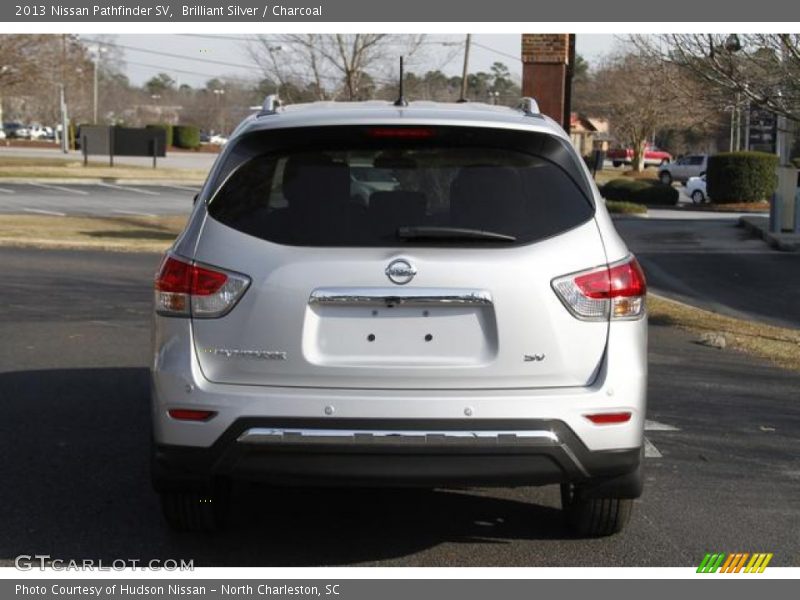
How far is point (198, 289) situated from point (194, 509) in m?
1.12

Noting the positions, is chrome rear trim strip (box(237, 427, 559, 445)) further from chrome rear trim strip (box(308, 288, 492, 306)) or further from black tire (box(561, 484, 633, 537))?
black tire (box(561, 484, 633, 537))

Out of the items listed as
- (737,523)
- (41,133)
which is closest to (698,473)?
(737,523)

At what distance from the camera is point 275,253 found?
460cm

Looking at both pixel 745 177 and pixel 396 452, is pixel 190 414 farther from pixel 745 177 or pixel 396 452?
pixel 745 177

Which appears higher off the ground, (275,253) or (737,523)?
(275,253)

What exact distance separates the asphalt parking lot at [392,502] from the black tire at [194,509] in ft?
0.25

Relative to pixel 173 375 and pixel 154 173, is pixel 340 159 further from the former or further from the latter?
pixel 154 173

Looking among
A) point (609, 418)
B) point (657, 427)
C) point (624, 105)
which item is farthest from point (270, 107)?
point (624, 105)

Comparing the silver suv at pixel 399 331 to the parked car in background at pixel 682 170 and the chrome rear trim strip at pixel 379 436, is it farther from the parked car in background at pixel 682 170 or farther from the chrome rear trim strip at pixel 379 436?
the parked car in background at pixel 682 170

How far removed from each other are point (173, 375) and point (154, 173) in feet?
147

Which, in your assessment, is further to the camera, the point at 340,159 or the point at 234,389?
the point at 340,159

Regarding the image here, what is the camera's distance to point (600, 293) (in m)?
4.67

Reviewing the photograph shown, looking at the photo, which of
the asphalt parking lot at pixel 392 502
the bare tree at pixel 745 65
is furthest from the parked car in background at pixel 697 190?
the asphalt parking lot at pixel 392 502

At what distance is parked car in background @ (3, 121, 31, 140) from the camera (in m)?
102
